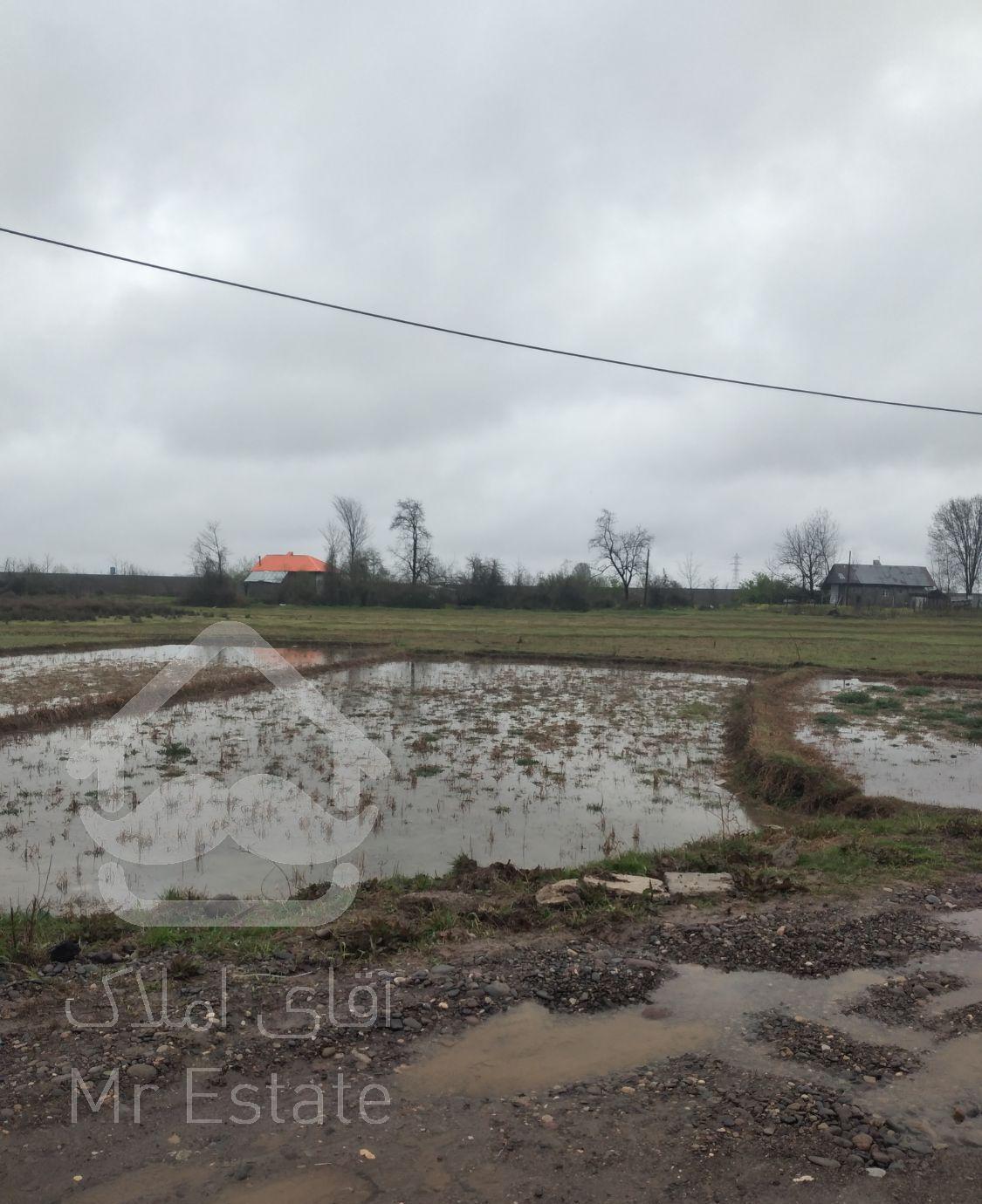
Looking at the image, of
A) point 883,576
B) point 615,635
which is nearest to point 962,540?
point 883,576

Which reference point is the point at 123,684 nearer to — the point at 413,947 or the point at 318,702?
the point at 318,702

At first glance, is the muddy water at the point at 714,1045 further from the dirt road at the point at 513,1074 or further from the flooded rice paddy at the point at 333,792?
the flooded rice paddy at the point at 333,792

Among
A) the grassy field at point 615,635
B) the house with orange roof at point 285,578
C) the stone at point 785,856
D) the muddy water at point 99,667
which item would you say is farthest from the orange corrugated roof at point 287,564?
the stone at point 785,856

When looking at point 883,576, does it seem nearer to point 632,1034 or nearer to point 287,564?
point 287,564

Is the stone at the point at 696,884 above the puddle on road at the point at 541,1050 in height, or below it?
below

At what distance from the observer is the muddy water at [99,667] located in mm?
19219

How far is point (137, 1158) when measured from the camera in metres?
3.46

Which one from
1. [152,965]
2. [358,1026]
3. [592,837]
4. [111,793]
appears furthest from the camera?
[111,793]

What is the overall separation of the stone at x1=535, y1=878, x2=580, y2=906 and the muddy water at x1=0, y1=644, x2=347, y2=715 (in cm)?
1453

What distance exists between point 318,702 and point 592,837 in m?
12.4

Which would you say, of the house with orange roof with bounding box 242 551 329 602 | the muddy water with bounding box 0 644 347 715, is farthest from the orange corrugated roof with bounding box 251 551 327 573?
the muddy water with bounding box 0 644 347 715

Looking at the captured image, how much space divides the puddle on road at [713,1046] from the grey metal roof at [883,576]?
9371 centimetres

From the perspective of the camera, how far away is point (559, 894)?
6.82m

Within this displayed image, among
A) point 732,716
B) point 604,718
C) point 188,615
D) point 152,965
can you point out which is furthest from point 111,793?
point 188,615
